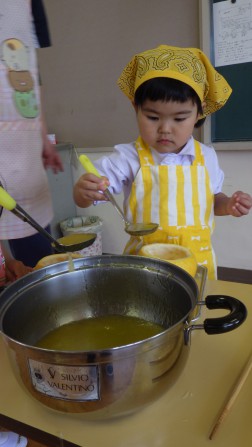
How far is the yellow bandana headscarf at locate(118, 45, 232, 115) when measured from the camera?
81cm

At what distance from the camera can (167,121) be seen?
84 centimetres

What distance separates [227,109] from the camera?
180 cm

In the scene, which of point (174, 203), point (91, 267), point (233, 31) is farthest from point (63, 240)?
point (233, 31)

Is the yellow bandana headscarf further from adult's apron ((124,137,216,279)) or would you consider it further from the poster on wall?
the poster on wall

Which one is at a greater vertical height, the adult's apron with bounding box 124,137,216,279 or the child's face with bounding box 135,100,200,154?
the child's face with bounding box 135,100,200,154

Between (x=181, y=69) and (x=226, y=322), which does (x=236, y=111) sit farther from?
(x=226, y=322)

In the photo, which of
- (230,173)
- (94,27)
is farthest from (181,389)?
(94,27)

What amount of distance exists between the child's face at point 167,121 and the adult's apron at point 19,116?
1.21ft

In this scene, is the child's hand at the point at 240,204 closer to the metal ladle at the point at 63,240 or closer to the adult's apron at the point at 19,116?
the metal ladle at the point at 63,240

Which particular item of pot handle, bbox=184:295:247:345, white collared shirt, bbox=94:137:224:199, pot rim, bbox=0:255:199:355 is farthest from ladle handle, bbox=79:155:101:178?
pot handle, bbox=184:295:247:345

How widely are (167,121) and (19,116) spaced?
0.46 meters

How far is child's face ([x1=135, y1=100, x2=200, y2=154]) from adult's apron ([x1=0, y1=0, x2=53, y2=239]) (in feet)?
1.21

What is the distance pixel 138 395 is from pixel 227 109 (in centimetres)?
170

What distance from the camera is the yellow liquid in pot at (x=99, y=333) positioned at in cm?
53
